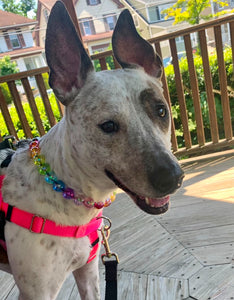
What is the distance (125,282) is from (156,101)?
1.15 meters

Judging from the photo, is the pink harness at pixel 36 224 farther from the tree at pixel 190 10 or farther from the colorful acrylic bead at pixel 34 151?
the tree at pixel 190 10

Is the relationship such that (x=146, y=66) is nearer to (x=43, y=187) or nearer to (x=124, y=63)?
(x=124, y=63)

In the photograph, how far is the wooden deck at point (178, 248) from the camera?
1565mm

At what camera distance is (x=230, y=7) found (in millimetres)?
5996

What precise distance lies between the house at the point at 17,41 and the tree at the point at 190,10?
654 cm

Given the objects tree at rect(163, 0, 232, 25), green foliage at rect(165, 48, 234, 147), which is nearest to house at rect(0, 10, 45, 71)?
tree at rect(163, 0, 232, 25)

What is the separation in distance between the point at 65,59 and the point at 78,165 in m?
0.43

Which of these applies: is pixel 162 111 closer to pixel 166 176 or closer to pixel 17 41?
pixel 166 176

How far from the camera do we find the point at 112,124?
99cm

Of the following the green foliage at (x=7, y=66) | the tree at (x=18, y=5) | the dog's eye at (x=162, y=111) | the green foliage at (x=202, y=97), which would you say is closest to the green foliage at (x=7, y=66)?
the green foliage at (x=7, y=66)

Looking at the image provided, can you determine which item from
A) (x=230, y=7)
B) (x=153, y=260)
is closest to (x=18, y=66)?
(x=230, y=7)

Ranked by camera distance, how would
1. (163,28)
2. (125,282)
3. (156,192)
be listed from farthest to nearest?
(163,28)
(125,282)
(156,192)

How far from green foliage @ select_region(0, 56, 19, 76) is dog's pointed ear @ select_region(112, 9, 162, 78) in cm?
1329

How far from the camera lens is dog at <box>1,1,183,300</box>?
0.97 metres
